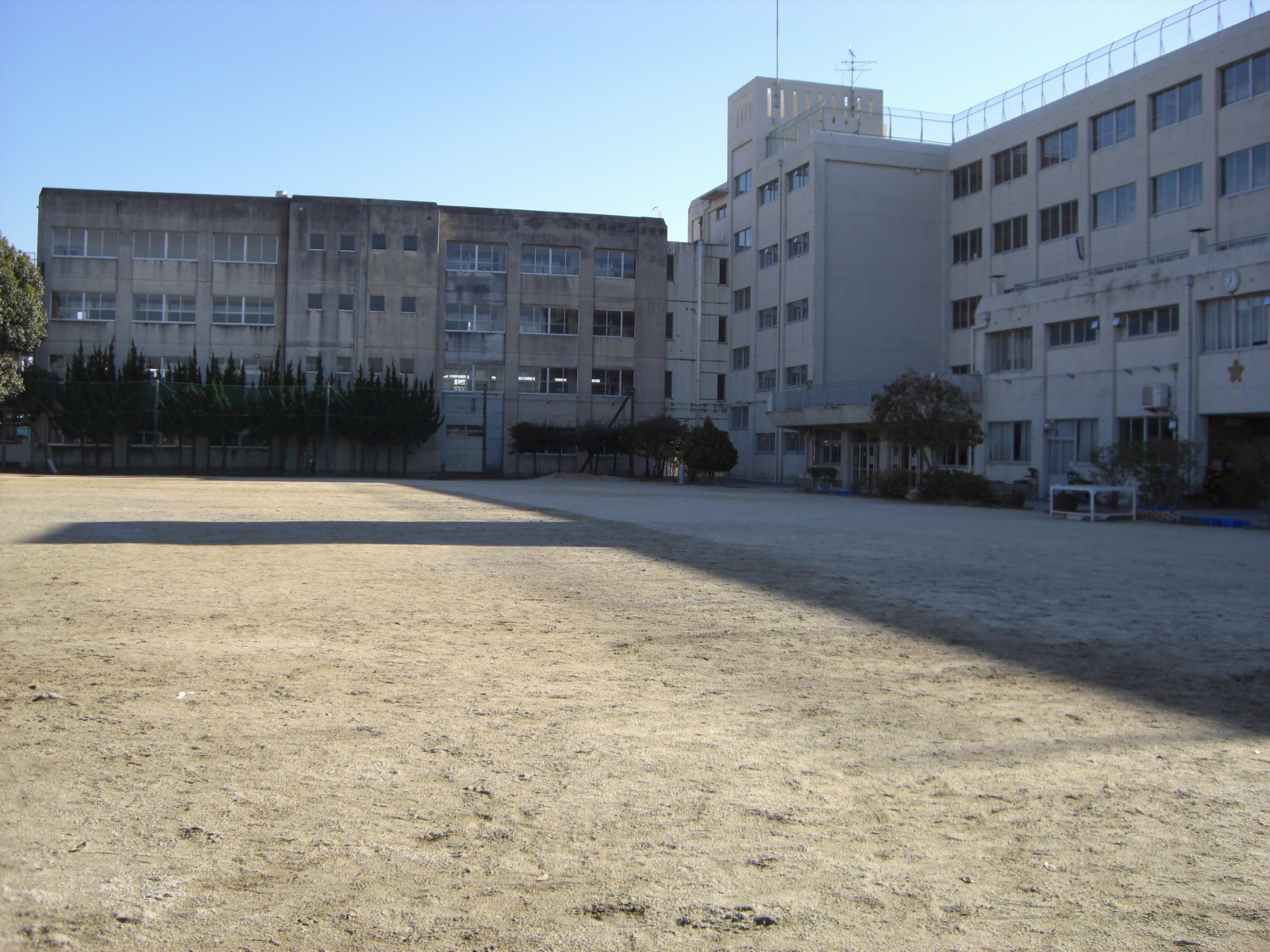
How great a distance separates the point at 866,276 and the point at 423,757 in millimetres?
56429

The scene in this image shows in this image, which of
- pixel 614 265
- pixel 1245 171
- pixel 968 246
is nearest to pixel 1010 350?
pixel 1245 171

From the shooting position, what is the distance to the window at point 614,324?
69.2 meters

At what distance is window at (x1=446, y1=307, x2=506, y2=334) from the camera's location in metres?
67.5

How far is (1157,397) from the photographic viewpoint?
114ft

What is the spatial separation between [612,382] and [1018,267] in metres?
27.2

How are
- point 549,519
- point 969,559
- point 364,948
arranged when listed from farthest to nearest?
point 549,519 < point 969,559 < point 364,948

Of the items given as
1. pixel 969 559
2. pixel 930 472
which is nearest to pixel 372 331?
pixel 930 472

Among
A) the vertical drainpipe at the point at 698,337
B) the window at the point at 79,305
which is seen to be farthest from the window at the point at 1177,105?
the window at the point at 79,305

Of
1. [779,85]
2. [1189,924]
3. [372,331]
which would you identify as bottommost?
[1189,924]

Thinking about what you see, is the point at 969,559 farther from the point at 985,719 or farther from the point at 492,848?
the point at 492,848

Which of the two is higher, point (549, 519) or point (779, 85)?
point (779, 85)

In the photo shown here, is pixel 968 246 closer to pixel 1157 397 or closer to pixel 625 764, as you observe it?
pixel 1157 397

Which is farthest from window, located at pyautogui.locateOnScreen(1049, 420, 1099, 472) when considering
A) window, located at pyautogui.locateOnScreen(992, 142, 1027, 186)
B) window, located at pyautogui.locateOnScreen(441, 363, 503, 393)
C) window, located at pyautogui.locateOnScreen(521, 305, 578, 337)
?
window, located at pyautogui.locateOnScreen(441, 363, 503, 393)

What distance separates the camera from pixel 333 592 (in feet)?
36.8
